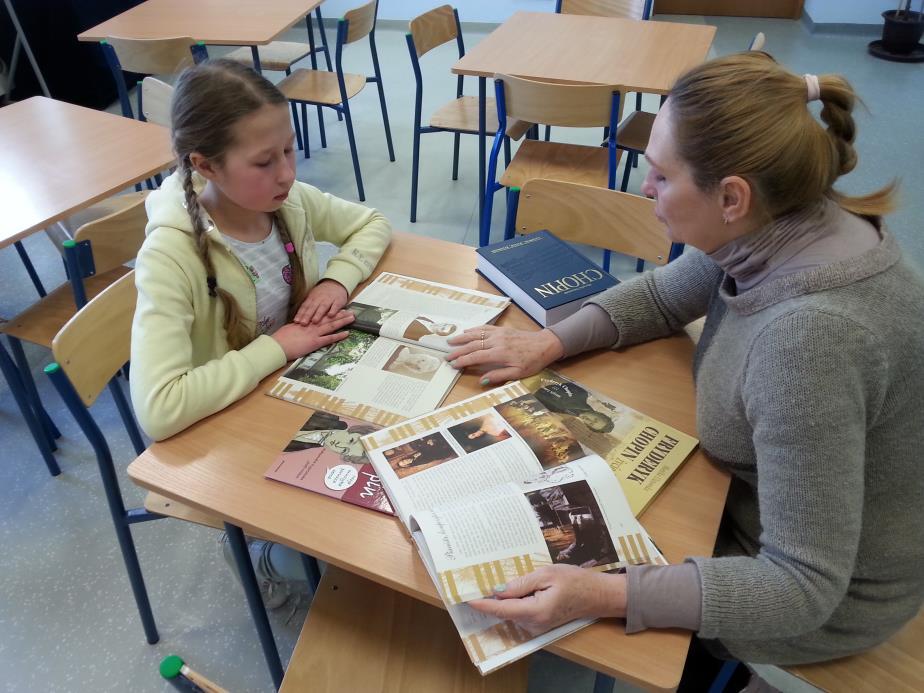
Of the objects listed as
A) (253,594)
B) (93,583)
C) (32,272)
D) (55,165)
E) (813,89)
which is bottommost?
(93,583)

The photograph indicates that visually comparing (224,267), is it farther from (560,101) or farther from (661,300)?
(560,101)

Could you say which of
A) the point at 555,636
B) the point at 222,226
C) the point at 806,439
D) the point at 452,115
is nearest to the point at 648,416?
the point at 806,439

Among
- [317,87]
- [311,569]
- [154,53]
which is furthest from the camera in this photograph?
[317,87]

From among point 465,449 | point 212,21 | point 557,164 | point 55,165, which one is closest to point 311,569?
point 465,449

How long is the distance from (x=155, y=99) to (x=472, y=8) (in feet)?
13.9

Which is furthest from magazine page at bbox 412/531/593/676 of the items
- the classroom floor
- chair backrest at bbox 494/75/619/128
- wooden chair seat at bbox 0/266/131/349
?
chair backrest at bbox 494/75/619/128

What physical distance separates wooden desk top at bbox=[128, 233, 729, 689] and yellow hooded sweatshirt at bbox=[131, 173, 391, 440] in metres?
0.04

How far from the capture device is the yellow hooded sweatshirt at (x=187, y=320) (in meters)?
1.06

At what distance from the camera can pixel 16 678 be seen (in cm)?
154

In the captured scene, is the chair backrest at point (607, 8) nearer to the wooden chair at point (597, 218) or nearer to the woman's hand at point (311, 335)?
the wooden chair at point (597, 218)

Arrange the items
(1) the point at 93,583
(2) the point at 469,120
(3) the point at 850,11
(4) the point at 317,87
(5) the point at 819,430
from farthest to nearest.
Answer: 1. (3) the point at 850,11
2. (4) the point at 317,87
3. (2) the point at 469,120
4. (1) the point at 93,583
5. (5) the point at 819,430

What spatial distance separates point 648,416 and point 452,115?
7.71 ft

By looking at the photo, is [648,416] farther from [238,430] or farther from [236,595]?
[236,595]

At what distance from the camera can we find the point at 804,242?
861 millimetres
